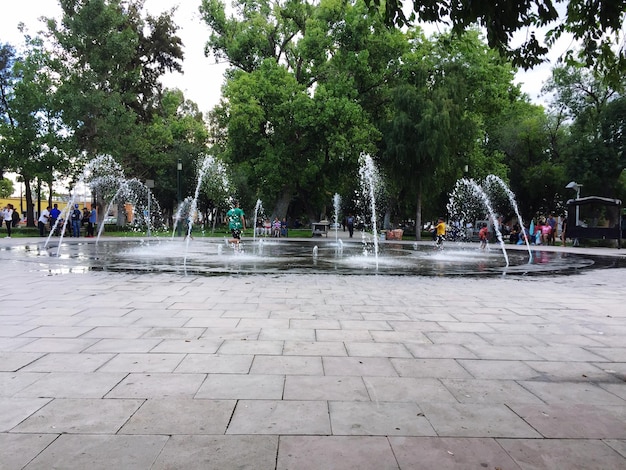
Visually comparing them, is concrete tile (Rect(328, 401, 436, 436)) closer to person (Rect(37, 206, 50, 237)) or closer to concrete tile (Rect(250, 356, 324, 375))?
concrete tile (Rect(250, 356, 324, 375))

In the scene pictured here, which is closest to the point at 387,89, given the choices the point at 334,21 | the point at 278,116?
the point at 334,21

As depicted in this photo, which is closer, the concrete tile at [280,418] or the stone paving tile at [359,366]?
the concrete tile at [280,418]

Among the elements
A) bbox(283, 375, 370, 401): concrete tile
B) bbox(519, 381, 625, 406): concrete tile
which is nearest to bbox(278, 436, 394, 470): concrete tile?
bbox(283, 375, 370, 401): concrete tile

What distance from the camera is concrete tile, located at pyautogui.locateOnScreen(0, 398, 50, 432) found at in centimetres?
313

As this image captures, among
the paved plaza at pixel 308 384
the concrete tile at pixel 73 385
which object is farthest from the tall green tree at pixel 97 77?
the concrete tile at pixel 73 385

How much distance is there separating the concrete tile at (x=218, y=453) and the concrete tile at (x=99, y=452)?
9 centimetres

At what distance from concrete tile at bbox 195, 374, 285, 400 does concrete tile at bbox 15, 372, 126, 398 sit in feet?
2.52

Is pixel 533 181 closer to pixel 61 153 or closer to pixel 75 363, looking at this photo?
pixel 61 153

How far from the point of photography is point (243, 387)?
151 inches

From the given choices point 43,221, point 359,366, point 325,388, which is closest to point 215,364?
point 325,388

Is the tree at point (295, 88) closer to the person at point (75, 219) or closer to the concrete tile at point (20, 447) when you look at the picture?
the person at point (75, 219)

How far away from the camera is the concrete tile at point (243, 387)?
12.0 feet

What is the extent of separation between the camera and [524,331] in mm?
5922

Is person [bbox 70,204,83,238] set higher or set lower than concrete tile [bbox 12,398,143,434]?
higher
